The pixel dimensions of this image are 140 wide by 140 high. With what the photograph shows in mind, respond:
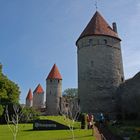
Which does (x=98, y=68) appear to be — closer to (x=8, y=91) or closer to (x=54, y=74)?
(x=8, y=91)

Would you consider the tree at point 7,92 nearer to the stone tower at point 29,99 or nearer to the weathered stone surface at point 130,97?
the weathered stone surface at point 130,97

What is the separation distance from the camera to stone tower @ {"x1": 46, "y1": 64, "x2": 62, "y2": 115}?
5116cm

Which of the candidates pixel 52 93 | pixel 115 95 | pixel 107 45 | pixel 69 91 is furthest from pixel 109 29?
pixel 69 91

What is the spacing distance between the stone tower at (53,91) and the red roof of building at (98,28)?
71.6 ft

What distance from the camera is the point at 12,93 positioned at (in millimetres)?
34219

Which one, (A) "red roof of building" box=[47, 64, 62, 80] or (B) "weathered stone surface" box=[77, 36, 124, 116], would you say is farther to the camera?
(A) "red roof of building" box=[47, 64, 62, 80]

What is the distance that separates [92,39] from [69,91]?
37451 millimetres

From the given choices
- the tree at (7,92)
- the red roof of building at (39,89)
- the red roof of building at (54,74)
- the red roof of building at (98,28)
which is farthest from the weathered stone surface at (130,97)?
the red roof of building at (39,89)

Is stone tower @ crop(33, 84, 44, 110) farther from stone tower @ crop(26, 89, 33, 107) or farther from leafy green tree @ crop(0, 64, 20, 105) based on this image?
leafy green tree @ crop(0, 64, 20, 105)

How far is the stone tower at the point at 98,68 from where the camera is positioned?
98.7 ft

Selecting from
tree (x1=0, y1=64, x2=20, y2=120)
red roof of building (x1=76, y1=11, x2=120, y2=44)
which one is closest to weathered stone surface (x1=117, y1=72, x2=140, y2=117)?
red roof of building (x1=76, y1=11, x2=120, y2=44)

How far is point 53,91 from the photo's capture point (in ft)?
173

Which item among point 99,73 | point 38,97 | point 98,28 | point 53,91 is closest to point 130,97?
point 99,73

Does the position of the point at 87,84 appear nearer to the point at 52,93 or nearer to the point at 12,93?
the point at 12,93
